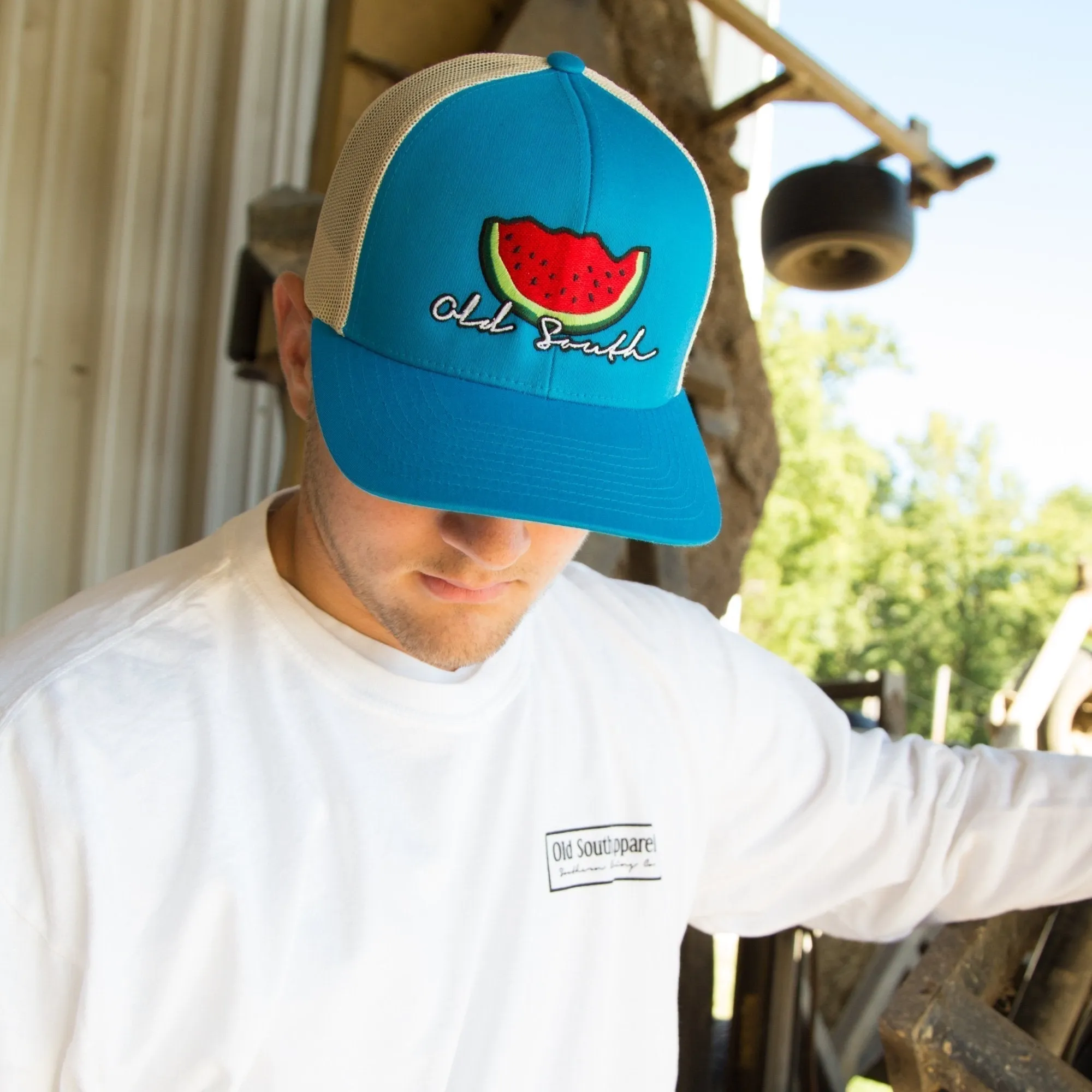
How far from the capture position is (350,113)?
2547 mm

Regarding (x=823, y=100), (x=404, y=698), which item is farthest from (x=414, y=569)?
(x=823, y=100)

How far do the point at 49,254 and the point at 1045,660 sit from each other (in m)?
2.34

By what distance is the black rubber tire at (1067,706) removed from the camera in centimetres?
213

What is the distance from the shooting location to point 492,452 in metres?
1.05

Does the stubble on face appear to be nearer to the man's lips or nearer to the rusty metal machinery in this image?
the man's lips

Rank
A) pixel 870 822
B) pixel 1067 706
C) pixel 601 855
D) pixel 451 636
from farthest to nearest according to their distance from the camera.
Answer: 1. pixel 1067 706
2. pixel 870 822
3. pixel 601 855
4. pixel 451 636

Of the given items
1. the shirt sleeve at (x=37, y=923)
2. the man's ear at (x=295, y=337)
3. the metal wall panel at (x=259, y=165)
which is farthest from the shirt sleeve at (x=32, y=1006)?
the metal wall panel at (x=259, y=165)

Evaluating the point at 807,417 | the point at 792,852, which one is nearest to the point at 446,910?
the point at 792,852

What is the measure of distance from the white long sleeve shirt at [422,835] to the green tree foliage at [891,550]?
677 inches

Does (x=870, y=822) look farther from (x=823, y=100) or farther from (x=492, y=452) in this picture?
(x=823, y=100)

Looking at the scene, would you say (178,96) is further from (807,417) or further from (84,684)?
(807,417)

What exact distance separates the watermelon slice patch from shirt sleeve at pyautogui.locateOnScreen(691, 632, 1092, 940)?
2.18ft

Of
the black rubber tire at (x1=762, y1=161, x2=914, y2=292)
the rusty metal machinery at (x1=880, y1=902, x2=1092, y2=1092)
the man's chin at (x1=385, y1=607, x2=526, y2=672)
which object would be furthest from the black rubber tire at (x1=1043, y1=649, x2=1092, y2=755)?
the man's chin at (x1=385, y1=607, x2=526, y2=672)

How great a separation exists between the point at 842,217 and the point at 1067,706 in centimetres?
120
